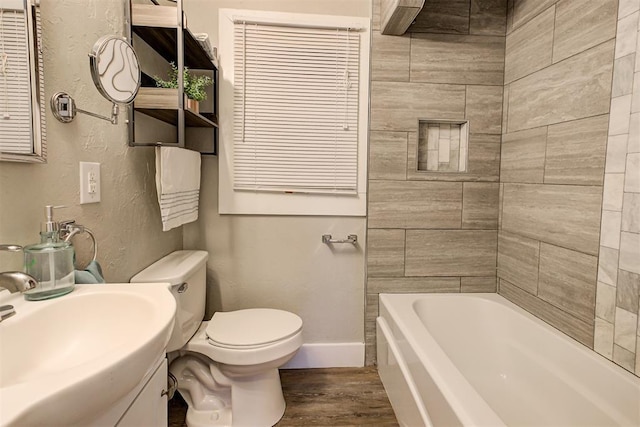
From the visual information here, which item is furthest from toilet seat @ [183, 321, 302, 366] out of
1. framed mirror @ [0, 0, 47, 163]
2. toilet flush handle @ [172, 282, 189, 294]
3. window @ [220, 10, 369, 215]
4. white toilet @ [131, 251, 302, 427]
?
framed mirror @ [0, 0, 47, 163]

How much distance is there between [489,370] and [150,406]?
1.65m

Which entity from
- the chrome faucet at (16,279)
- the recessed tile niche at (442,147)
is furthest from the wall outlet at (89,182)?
the recessed tile niche at (442,147)

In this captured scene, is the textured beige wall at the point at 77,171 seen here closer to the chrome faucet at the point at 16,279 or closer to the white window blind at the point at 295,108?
the chrome faucet at the point at 16,279

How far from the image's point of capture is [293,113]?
2029mm

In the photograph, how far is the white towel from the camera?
1.47 m

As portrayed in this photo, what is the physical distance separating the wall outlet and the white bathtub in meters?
1.38

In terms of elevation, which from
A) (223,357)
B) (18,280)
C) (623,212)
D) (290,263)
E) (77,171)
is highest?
(77,171)

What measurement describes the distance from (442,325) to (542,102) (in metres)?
1.33

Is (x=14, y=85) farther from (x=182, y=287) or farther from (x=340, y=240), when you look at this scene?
(x=340, y=240)

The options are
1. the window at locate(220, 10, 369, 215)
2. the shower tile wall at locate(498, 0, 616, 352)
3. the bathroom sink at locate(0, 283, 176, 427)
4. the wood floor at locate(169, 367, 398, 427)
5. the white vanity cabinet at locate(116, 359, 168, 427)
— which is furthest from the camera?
the window at locate(220, 10, 369, 215)

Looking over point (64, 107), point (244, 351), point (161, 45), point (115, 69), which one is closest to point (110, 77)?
point (115, 69)

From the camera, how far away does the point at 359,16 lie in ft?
6.67

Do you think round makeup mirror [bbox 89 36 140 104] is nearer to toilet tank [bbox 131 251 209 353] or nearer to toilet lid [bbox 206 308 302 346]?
toilet tank [bbox 131 251 209 353]

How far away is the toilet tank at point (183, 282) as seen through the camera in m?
1.49
